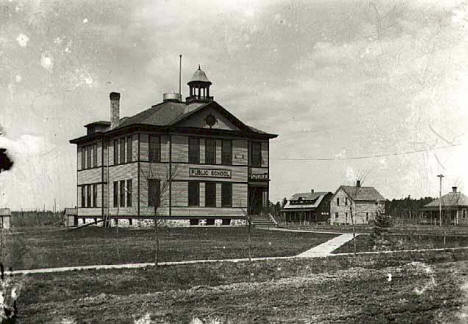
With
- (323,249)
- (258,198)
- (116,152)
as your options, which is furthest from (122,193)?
(323,249)

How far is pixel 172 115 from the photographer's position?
44.3m

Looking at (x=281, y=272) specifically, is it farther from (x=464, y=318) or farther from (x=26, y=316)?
(x=26, y=316)

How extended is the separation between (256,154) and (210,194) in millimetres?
5690

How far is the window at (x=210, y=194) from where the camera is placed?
43.3m

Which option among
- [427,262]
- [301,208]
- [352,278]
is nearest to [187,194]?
[427,262]

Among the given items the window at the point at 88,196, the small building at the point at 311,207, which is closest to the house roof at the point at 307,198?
the small building at the point at 311,207

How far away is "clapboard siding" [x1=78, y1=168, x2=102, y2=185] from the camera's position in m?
47.5

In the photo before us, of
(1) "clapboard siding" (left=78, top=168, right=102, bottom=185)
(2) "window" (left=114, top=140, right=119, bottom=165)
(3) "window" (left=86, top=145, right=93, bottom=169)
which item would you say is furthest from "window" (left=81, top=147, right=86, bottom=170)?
(2) "window" (left=114, top=140, right=119, bottom=165)

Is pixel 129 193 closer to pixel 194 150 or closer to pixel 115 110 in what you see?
pixel 194 150

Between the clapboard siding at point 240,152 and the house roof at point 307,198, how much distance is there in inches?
1665

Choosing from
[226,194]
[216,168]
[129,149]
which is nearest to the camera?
[129,149]

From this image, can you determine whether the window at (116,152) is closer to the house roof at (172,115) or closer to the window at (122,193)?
the house roof at (172,115)

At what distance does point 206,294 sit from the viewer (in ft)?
41.7

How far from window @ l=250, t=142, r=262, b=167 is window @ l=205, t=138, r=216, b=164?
3.83m
